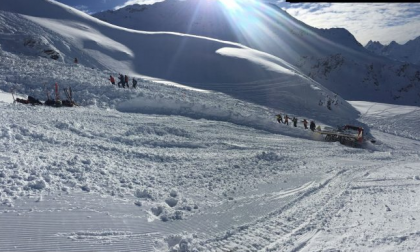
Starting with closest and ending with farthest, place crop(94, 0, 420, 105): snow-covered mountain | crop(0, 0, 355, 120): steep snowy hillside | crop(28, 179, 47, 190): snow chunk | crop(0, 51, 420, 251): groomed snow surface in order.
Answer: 1. crop(0, 51, 420, 251): groomed snow surface
2. crop(28, 179, 47, 190): snow chunk
3. crop(0, 0, 355, 120): steep snowy hillside
4. crop(94, 0, 420, 105): snow-covered mountain

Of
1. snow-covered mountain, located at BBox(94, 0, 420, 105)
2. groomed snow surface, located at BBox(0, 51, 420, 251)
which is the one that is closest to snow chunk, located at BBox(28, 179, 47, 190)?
groomed snow surface, located at BBox(0, 51, 420, 251)

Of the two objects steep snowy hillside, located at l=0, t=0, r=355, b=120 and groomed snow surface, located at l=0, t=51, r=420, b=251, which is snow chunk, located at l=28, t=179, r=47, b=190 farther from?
steep snowy hillside, located at l=0, t=0, r=355, b=120

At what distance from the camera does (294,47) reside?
92.1 metres

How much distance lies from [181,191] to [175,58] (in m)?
33.5

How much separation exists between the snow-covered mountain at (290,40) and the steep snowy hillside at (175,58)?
Result: 38.1 m

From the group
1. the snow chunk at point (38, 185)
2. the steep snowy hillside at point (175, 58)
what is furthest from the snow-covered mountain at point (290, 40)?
the snow chunk at point (38, 185)

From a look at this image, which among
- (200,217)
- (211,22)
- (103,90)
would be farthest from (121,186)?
(211,22)

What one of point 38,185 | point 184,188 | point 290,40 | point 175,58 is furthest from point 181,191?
point 290,40

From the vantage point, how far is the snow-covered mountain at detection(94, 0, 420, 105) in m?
74.2

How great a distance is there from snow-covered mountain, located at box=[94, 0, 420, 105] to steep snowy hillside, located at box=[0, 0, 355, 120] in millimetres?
38124

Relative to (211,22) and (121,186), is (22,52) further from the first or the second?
(211,22)

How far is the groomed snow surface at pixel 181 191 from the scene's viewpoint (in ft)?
18.6

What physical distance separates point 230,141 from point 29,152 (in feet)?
26.6

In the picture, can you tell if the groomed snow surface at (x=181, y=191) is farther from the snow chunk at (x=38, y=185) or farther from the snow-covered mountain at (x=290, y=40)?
the snow-covered mountain at (x=290, y=40)
